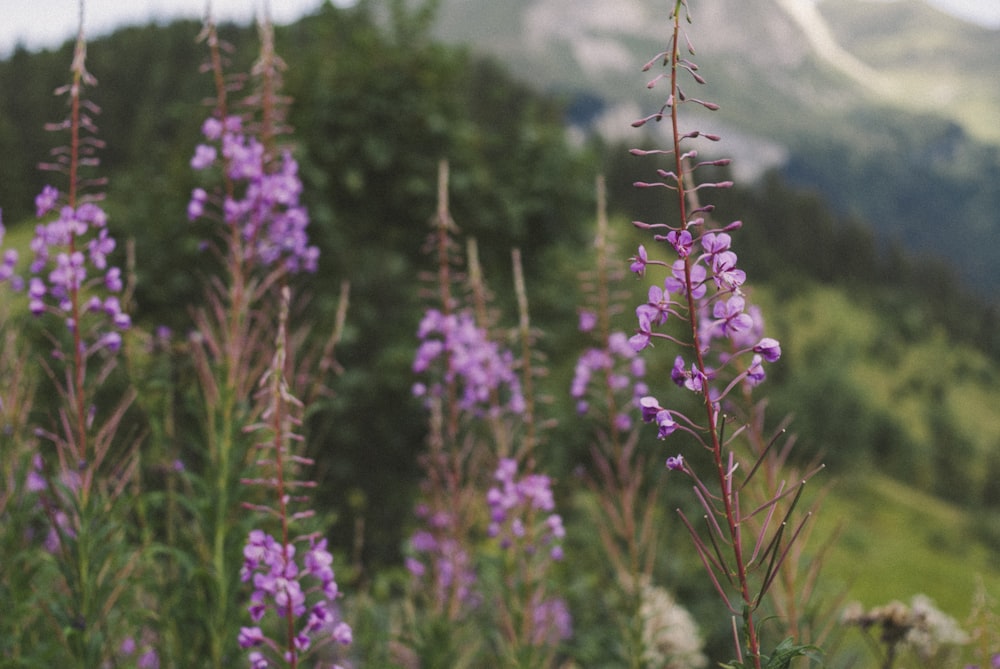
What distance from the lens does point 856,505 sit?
135 feet

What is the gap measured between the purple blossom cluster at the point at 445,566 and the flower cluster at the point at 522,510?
26 cm

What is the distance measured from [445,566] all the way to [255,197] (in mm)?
2236

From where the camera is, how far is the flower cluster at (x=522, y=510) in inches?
124

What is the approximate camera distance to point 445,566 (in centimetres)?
428

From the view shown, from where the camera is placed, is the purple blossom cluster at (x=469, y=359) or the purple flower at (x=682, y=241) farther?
the purple blossom cluster at (x=469, y=359)

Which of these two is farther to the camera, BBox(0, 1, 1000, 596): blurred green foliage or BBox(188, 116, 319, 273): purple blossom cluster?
BBox(0, 1, 1000, 596): blurred green foliage

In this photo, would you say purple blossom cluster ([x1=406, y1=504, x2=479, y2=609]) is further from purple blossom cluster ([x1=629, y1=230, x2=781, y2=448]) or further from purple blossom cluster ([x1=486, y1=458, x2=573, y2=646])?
A: purple blossom cluster ([x1=629, y1=230, x2=781, y2=448])

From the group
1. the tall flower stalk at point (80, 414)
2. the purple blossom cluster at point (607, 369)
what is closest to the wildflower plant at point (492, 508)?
the purple blossom cluster at point (607, 369)

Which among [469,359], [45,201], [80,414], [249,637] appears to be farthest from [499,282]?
[249,637]

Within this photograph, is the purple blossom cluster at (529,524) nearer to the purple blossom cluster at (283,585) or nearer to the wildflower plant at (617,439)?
the wildflower plant at (617,439)

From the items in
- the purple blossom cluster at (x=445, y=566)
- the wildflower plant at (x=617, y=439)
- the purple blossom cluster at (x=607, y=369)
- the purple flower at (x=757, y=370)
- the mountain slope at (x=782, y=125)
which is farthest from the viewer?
the mountain slope at (x=782, y=125)

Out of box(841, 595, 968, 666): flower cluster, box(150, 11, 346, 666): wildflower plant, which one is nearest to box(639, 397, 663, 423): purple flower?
box(150, 11, 346, 666): wildflower plant

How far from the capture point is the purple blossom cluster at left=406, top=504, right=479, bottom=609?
3.48 metres

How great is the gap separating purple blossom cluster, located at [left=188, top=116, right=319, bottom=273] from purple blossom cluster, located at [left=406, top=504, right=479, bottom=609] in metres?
1.47
